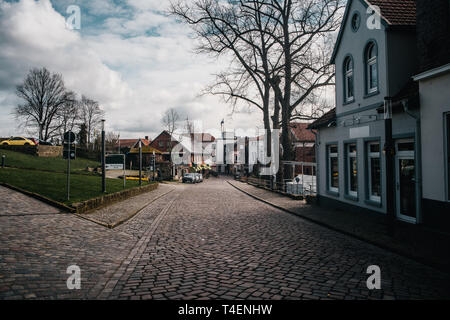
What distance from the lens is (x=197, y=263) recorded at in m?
5.94

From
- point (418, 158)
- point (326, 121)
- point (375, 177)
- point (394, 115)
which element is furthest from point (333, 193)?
point (418, 158)

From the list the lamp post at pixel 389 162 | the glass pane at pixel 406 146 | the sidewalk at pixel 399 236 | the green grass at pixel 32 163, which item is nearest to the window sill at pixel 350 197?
the sidewalk at pixel 399 236

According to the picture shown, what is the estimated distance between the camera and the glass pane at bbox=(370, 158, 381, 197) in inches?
427

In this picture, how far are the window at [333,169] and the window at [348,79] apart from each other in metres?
2.39

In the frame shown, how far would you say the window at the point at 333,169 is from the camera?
1411 cm

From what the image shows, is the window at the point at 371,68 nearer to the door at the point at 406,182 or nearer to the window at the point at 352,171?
the window at the point at 352,171

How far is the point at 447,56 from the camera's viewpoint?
7.43 m

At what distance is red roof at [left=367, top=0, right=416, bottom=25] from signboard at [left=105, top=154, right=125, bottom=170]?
1599cm

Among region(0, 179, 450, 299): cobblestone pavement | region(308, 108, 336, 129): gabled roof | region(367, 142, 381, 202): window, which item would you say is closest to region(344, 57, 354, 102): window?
region(308, 108, 336, 129): gabled roof

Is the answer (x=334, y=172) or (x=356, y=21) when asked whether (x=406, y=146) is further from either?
(x=356, y=21)

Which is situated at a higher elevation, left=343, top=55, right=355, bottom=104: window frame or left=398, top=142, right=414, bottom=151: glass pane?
left=343, top=55, right=355, bottom=104: window frame

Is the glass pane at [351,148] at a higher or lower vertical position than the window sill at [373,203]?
higher

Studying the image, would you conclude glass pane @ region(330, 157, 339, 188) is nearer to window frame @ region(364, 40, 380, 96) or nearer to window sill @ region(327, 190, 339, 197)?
window sill @ region(327, 190, 339, 197)

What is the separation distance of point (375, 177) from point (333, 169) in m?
3.47
